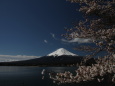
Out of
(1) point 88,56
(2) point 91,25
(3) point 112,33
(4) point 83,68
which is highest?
(2) point 91,25

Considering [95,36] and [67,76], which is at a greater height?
[95,36]

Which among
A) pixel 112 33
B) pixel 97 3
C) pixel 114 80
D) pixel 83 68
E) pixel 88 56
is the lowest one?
pixel 114 80

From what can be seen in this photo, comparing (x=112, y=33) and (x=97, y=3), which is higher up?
(x=97, y=3)

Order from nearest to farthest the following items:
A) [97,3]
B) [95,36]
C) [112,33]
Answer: [112,33] → [95,36] → [97,3]

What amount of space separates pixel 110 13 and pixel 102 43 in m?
1.47

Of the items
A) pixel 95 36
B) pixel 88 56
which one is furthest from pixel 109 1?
pixel 88 56

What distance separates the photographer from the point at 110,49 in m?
8.92

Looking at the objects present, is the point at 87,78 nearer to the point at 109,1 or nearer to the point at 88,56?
the point at 88,56

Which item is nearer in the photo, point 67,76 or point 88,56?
point 67,76

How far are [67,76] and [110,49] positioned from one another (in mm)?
2738

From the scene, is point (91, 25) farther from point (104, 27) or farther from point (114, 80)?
point (114, 80)

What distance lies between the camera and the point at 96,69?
715 cm

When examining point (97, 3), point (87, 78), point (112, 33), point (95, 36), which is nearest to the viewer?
point (87, 78)

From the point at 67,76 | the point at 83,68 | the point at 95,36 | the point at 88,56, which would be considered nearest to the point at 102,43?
the point at 95,36
